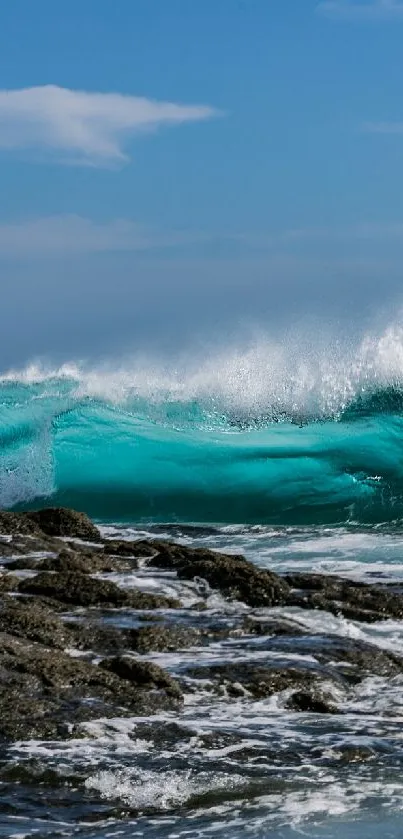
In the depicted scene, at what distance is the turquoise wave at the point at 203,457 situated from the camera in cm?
1923

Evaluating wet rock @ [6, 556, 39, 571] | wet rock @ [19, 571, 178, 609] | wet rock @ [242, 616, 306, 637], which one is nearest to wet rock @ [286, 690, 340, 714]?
wet rock @ [242, 616, 306, 637]

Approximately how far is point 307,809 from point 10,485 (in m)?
15.9

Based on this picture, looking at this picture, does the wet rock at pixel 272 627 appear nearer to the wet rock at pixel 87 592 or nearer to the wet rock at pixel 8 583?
the wet rock at pixel 87 592

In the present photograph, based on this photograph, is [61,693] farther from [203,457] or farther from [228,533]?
[203,457]

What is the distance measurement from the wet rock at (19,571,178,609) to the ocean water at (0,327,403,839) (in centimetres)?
35

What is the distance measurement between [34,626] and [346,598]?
2849mm

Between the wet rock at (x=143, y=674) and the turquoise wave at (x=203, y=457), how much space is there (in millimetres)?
10069

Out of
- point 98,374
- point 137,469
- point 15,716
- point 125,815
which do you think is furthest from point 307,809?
point 98,374

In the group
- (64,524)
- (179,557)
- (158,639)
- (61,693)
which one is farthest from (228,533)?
(61,693)

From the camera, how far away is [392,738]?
680cm

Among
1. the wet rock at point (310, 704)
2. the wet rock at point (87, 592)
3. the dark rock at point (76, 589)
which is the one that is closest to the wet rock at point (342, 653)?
the wet rock at point (310, 704)

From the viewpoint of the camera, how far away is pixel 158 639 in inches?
344

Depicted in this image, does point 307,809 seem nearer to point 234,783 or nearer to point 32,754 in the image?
point 234,783

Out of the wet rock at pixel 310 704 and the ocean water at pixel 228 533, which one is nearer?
the ocean water at pixel 228 533
